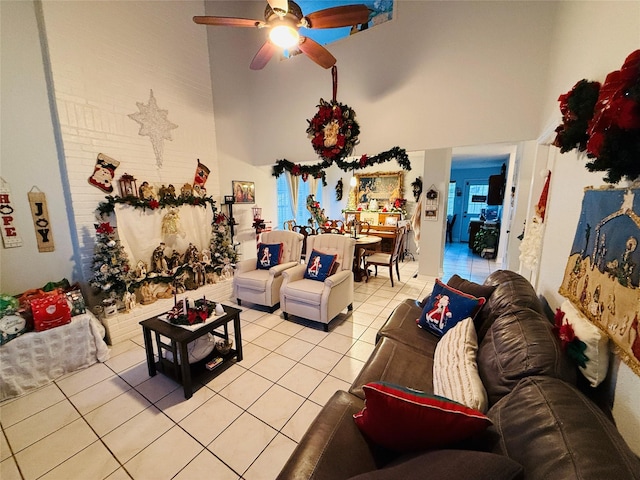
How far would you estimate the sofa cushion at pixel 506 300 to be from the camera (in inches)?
61.4

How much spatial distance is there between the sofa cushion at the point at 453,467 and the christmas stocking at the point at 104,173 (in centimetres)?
370

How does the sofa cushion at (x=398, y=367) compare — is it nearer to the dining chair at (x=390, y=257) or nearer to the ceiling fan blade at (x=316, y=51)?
the dining chair at (x=390, y=257)

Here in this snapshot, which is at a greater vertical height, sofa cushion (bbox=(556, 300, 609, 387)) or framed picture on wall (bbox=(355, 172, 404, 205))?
framed picture on wall (bbox=(355, 172, 404, 205))

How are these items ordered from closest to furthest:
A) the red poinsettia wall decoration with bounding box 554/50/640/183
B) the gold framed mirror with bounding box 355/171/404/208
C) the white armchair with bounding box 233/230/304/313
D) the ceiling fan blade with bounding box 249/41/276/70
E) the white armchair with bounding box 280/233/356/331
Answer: the red poinsettia wall decoration with bounding box 554/50/640/183 < the ceiling fan blade with bounding box 249/41/276/70 < the white armchair with bounding box 280/233/356/331 < the white armchair with bounding box 233/230/304/313 < the gold framed mirror with bounding box 355/171/404/208

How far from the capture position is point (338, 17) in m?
2.15

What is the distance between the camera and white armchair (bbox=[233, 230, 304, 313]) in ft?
10.8

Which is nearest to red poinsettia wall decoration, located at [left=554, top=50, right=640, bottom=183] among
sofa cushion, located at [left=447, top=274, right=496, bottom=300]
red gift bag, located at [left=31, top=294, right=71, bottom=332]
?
sofa cushion, located at [left=447, top=274, right=496, bottom=300]

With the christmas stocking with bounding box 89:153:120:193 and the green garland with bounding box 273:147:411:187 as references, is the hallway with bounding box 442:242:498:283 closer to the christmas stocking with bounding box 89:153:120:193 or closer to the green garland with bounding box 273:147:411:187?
the green garland with bounding box 273:147:411:187

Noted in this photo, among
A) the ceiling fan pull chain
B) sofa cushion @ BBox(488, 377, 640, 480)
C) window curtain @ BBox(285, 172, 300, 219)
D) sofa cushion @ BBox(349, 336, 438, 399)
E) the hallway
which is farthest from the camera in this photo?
window curtain @ BBox(285, 172, 300, 219)

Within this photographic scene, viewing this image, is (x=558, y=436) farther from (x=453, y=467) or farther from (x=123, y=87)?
(x=123, y=87)

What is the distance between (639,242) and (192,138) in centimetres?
457

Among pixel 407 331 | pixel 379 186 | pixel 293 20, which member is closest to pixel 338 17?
pixel 293 20

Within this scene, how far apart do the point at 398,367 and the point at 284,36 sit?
2.78 metres

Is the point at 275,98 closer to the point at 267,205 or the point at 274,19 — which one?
the point at 267,205
